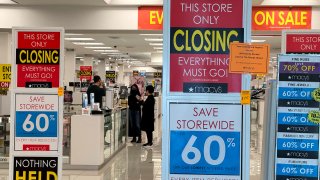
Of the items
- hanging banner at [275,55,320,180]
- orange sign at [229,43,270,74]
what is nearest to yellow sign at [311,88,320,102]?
hanging banner at [275,55,320,180]

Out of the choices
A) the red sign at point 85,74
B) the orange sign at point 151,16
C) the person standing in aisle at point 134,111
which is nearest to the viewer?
the orange sign at point 151,16

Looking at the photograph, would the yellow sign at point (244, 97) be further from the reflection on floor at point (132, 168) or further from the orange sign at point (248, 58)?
the reflection on floor at point (132, 168)

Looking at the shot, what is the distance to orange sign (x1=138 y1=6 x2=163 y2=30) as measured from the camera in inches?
374

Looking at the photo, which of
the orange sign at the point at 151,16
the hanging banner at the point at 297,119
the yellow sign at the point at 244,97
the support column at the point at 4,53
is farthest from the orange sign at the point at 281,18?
the yellow sign at the point at 244,97

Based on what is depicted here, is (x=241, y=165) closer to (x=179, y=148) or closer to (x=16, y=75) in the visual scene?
(x=179, y=148)

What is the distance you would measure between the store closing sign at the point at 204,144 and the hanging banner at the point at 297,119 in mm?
1028

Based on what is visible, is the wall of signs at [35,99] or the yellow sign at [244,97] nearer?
the yellow sign at [244,97]

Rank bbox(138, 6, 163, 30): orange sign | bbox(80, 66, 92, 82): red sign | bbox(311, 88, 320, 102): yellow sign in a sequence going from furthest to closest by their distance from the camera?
bbox(80, 66, 92, 82): red sign < bbox(138, 6, 163, 30): orange sign < bbox(311, 88, 320, 102): yellow sign

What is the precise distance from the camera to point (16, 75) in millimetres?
4531

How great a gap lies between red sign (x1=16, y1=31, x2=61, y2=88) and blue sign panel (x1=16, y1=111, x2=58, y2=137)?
287 mm

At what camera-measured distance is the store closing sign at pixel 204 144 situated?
296 centimetres

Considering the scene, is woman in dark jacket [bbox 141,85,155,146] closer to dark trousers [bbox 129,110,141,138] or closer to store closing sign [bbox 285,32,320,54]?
dark trousers [bbox 129,110,141,138]

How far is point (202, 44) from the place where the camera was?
2.94 metres

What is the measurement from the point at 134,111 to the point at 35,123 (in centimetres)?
710
